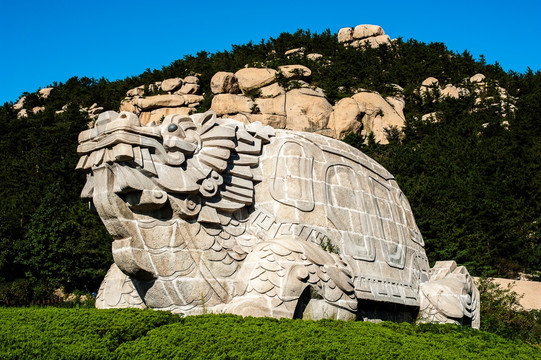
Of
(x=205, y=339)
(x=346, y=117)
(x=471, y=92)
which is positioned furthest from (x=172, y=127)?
(x=471, y=92)

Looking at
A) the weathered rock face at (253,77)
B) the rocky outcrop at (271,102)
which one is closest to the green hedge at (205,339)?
the rocky outcrop at (271,102)

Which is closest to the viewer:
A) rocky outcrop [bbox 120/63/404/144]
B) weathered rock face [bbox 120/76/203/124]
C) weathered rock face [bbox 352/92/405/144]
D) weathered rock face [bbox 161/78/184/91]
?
rocky outcrop [bbox 120/63/404/144]

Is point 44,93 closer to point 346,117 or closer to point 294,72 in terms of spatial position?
point 294,72

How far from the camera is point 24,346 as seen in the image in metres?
5.84

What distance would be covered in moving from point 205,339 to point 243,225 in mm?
2735

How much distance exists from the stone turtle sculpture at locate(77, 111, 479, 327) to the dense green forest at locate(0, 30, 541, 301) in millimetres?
11575

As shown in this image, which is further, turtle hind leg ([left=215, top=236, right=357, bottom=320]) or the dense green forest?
the dense green forest

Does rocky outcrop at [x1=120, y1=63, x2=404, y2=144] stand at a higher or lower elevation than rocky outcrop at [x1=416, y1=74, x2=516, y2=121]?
lower

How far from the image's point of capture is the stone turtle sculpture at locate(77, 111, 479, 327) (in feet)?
25.8

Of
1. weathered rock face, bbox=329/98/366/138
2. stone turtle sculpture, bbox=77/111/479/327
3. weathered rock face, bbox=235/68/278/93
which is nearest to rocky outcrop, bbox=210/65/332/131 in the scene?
weathered rock face, bbox=235/68/278/93

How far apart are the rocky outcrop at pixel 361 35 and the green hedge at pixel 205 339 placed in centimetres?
4638

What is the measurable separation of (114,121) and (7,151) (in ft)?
103

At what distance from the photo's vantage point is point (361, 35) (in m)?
52.2

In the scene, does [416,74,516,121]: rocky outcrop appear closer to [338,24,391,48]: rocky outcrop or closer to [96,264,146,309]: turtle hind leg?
[338,24,391,48]: rocky outcrop
